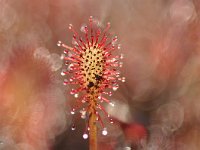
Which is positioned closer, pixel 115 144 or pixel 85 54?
pixel 85 54

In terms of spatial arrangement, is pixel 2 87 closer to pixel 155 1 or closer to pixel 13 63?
pixel 13 63

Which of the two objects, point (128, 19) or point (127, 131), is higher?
point (128, 19)

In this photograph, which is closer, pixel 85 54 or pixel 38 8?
pixel 85 54

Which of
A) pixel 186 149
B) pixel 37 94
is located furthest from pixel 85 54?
pixel 186 149

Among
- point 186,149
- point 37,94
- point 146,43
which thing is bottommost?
point 186,149

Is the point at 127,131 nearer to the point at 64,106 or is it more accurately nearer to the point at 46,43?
the point at 64,106

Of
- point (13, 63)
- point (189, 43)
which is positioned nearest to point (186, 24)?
point (189, 43)
